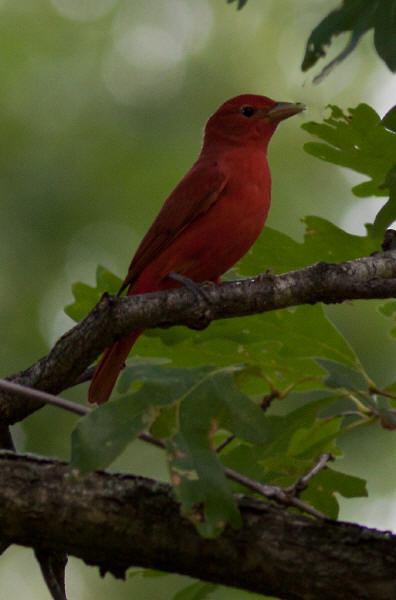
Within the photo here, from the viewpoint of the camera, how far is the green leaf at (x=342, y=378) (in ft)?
7.44

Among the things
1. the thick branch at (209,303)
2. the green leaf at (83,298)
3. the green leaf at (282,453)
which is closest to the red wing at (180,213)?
the green leaf at (83,298)

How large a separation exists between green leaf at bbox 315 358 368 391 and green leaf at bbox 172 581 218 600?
63 centimetres

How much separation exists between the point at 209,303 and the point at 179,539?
0.76 meters

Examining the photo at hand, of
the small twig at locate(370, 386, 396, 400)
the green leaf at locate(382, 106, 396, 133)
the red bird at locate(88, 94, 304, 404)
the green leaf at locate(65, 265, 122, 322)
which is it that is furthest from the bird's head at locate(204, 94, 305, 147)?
the small twig at locate(370, 386, 396, 400)

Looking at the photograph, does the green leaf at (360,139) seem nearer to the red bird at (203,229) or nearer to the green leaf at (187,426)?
the red bird at (203,229)

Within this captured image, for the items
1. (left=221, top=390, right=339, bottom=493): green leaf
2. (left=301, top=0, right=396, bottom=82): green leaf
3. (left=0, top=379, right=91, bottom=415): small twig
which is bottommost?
(left=221, top=390, right=339, bottom=493): green leaf

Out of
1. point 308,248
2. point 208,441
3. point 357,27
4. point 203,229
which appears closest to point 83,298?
point 308,248

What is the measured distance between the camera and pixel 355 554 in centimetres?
204

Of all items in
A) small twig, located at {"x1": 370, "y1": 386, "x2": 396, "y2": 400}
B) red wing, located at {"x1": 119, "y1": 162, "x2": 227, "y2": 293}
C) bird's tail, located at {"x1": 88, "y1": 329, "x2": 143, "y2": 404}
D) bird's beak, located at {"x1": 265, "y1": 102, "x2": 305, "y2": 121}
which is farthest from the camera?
bird's beak, located at {"x1": 265, "y1": 102, "x2": 305, "y2": 121}

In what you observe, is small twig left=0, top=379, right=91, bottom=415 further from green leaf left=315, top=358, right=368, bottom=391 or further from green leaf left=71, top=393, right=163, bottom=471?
green leaf left=315, top=358, right=368, bottom=391

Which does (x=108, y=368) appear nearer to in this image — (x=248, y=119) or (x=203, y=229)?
(x=203, y=229)

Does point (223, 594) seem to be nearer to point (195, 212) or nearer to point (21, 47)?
point (195, 212)

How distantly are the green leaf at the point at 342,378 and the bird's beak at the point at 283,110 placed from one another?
239 centimetres

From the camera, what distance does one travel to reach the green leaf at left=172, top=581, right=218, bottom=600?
2412 millimetres
